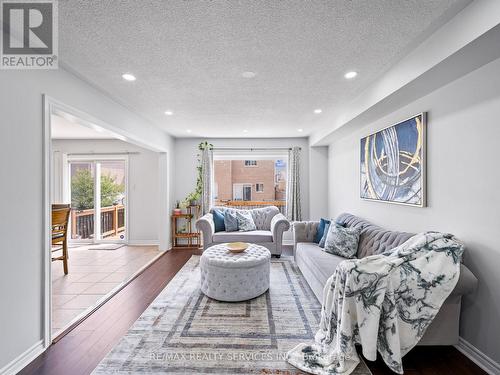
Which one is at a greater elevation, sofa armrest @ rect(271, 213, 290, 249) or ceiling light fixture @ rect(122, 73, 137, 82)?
ceiling light fixture @ rect(122, 73, 137, 82)

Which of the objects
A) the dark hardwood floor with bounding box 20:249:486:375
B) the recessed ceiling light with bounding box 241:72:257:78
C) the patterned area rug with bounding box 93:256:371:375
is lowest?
the dark hardwood floor with bounding box 20:249:486:375

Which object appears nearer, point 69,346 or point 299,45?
point 299,45

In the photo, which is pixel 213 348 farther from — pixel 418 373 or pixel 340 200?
pixel 340 200

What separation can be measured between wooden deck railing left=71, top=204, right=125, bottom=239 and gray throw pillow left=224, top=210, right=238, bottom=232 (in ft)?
9.81

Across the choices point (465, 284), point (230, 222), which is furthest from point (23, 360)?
point (465, 284)

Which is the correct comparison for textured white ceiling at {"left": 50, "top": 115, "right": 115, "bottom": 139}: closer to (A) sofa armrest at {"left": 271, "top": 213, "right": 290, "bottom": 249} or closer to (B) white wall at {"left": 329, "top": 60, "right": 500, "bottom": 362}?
(A) sofa armrest at {"left": 271, "top": 213, "right": 290, "bottom": 249}

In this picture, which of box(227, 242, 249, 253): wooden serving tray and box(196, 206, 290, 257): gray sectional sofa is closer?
box(227, 242, 249, 253): wooden serving tray

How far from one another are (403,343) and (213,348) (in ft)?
4.73

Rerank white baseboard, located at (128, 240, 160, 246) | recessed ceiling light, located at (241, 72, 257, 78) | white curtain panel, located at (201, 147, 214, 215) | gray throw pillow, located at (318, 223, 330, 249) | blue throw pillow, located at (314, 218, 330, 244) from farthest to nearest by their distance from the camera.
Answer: white baseboard, located at (128, 240, 160, 246)
white curtain panel, located at (201, 147, 214, 215)
blue throw pillow, located at (314, 218, 330, 244)
gray throw pillow, located at (318, 223, 330, 249)
recessed ceiling light, located at (241, 72, 257, 78)

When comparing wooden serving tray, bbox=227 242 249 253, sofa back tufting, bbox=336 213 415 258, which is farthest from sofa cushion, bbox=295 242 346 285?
wooden serving tray, bbox=227 242 249 253

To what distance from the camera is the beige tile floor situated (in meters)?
2.73

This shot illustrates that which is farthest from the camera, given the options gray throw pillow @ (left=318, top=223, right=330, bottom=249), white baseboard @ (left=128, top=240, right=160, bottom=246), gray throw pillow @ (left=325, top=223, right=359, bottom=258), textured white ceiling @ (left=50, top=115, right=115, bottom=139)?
white baseboard @ (left=128, top=240, right=160, bottom=246)

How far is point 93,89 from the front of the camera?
2.70 meters

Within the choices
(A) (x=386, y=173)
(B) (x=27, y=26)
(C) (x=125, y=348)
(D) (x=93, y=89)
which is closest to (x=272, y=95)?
(A) (x=386, y=173)
